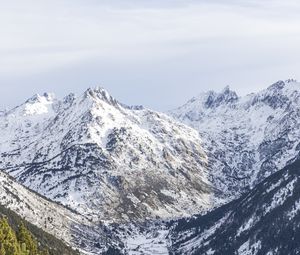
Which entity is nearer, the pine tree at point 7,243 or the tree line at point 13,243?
the pine tree at point 7,243

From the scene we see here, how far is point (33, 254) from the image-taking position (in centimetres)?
17762

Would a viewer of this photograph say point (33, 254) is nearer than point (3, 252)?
No

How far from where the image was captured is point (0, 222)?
172125 mm

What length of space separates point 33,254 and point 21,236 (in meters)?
6.73

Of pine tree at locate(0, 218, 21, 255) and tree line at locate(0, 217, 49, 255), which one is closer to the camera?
pine tree at locate(0, 218, 21, 255)

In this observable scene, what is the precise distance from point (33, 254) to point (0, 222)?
12581 millimetres

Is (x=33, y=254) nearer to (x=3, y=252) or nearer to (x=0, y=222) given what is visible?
(x=0, y=222)

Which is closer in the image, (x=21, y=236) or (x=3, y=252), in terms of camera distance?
(x=3, y=252)

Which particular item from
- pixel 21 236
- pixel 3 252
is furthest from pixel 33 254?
pixel 3 252

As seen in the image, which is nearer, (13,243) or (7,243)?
(7,243)

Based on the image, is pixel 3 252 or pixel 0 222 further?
pixel 0 222

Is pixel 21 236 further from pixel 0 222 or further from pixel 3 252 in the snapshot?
pixel 3 252

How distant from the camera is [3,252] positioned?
15488 cm

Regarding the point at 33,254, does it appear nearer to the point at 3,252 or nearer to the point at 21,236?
the point at 21,236
